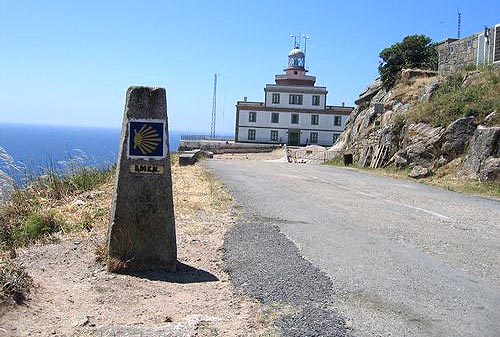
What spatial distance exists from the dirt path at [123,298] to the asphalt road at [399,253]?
1009 mm

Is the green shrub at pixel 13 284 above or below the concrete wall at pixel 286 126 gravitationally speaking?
below

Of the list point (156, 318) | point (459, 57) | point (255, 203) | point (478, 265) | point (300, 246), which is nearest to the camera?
point (156, 318)

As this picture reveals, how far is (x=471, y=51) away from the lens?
29516mm

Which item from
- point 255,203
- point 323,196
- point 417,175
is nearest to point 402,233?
point 255,203

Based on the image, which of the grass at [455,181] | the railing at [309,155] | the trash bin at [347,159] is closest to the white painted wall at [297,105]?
the railing at [309,155]

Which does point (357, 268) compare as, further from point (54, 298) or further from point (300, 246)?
point (54, 298)

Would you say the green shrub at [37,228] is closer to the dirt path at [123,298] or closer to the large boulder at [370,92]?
the dirt path at [123,298]

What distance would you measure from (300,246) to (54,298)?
10.8 ft

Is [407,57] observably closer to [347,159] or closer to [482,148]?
[347,159]

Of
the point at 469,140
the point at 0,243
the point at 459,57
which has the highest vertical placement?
the point at 459,57

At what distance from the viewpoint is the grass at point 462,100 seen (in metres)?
21.8

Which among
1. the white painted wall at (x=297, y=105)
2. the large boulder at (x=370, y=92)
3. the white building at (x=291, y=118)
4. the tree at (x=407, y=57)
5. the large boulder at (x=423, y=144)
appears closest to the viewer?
the large boulder at (x=423, y=144)

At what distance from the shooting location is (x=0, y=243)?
25.5 ft

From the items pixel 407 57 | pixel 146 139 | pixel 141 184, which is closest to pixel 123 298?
pixel 141 184
